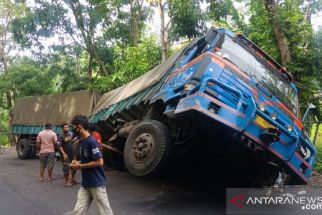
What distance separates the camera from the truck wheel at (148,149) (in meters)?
5.96

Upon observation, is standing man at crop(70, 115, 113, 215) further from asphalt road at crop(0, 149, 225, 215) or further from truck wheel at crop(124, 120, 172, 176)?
truck wheel at crop(124, 120, 172, 176)

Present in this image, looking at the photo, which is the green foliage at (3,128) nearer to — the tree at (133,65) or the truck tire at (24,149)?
the truck tire at (24,149)

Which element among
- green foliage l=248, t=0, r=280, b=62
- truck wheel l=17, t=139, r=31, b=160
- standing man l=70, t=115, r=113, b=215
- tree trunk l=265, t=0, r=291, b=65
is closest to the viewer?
standing man l=70, t=115, r=113, b=215

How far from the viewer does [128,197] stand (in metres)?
6.94

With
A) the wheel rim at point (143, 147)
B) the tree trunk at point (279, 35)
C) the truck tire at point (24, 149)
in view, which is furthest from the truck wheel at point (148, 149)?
the truck tire at point (24, 149)

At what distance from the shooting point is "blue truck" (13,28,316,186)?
5070mm

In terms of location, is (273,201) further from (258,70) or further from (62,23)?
(62,23)

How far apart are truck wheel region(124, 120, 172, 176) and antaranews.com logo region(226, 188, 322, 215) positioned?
1.27 meters

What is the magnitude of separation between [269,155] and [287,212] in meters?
1.18

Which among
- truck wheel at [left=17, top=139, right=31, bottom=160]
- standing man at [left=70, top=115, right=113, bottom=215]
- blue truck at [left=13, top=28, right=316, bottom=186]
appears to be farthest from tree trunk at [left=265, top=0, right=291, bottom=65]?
truck wheel at [left=17, top=139, right=31, bottom=160]

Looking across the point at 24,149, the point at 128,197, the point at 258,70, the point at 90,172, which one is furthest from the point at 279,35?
the point at 24,149

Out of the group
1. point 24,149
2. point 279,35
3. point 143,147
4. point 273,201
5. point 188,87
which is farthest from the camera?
point 24,149

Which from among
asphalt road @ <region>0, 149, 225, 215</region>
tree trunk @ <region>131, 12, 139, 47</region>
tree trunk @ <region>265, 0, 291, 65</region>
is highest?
tree trunk @ <region>131, 12, 139, 47</region>

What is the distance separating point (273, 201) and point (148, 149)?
7.48 feet
